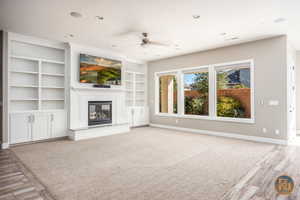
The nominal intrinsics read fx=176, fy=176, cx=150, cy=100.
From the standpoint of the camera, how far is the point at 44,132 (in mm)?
5176

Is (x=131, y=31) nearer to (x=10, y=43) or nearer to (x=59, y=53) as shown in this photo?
(x=59, y=53)

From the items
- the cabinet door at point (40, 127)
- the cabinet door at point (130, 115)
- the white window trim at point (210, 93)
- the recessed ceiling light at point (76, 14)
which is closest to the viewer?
the recessed ceiling light at point (76, 14)

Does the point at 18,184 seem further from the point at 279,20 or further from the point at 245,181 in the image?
the point at 279,20

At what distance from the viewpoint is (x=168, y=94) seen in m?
7.73

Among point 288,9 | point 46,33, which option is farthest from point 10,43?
point 288,9

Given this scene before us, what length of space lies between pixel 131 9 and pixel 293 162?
170 inches

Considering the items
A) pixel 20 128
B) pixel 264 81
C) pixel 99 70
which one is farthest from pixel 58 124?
pixel 264 81

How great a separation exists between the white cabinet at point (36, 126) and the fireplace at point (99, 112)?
2.70 ft

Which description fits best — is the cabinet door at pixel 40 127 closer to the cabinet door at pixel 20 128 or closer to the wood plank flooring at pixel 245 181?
the cabinet door at pixel 20 128

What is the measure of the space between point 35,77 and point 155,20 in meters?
3.91

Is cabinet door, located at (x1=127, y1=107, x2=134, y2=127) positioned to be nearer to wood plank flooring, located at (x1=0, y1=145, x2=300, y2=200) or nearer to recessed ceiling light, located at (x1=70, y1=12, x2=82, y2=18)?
wood plank flooring, located at (x1=0, y1=145, x2=300, y2=200)

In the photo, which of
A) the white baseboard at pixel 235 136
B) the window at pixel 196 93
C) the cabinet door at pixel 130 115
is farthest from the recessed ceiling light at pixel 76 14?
the white baseboard at pixel 235 136

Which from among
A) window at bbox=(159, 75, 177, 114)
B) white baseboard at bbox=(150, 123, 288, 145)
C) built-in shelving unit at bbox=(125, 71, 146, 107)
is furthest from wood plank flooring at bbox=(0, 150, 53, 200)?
window at bbox=(159, 75, 177, 114)

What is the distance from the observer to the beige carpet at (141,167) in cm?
234
